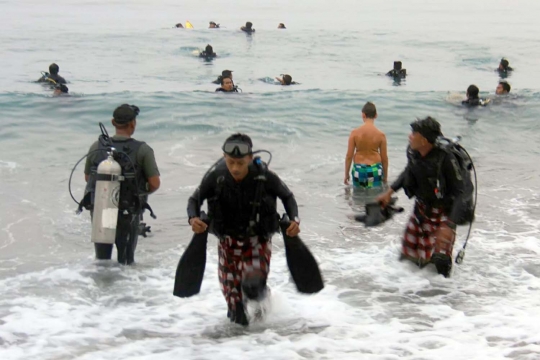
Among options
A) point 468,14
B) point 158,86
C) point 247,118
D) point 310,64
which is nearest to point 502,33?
point 468,14

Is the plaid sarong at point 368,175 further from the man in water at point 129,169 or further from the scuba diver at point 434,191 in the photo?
the man in water at point 129,169

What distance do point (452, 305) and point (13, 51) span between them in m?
29.7

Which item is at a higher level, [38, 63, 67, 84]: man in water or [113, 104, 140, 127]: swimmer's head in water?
[113, 104, 140, 127]: swimmer's head in water

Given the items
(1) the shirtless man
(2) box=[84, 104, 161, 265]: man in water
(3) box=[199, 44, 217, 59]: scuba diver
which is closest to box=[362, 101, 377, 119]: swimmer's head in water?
(1) the shirtless man

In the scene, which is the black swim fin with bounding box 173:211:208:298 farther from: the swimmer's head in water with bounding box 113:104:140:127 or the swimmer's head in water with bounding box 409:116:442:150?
the swimmer's head in water with bounding box 409:116:442:150

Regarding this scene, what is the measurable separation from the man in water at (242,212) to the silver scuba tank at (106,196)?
1.48m

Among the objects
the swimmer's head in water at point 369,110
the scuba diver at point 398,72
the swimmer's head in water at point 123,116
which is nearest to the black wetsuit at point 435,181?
the swimmer's head in water at point 123,116

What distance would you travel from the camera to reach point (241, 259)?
19.4 ft

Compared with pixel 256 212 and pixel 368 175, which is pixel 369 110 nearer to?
pixel 368 175

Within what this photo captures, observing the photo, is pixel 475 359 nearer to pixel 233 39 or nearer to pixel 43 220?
pixel 43 220

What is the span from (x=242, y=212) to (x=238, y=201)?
0.31ft

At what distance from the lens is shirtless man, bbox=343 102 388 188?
1128cm

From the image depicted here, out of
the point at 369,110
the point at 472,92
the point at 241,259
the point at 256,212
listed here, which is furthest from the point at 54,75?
the point at 256,212

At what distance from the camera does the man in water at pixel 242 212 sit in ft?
18.4
